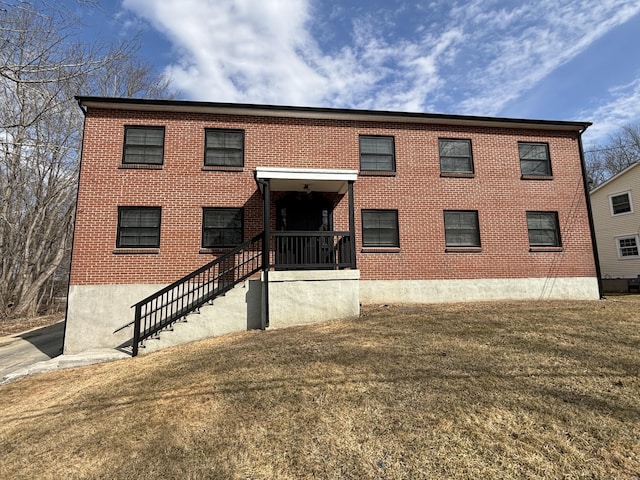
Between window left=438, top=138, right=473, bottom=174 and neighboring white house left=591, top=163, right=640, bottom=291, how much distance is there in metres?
14.4

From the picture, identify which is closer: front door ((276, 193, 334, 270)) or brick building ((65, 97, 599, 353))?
brick building ((65, 97, 599, 353))

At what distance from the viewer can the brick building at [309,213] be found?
9.62m

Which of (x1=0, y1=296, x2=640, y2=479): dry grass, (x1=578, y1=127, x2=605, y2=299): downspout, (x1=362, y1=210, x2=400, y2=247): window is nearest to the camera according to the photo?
(x1=0, y1=296, x2=640, y2=479): dry grass

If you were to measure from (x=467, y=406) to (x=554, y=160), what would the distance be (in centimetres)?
1201

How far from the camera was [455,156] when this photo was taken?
1238cm

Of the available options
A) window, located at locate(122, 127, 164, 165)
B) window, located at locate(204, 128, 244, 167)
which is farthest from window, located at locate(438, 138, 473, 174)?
window, located at locate(122, 127, 164, 165)

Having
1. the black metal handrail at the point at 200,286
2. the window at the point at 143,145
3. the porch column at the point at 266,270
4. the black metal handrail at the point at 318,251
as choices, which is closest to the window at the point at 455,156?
the black metal handrail at the point at 318,251

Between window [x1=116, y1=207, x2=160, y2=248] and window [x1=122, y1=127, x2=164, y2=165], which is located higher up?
window [x1=122, y1=127, x2=164, y2=165]

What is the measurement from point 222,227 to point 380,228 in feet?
16.6

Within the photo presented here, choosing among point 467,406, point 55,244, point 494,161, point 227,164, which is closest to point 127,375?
point 467,406

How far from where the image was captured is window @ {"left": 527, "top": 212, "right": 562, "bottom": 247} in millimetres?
12258

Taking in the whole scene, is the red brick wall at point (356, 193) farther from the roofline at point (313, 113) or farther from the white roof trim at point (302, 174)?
the white roof trim at point (302, 174)

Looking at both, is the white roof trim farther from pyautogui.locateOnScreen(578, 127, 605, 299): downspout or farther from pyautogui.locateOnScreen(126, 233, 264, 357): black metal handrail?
pyautogui.locateOnScreen(578, 127, 605, 299): downspout

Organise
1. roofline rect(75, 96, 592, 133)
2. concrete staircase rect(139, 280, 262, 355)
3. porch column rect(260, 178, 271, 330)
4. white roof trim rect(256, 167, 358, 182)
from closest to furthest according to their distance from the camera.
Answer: concrete staircase rect(139, 280, 262, 355)
porch column rect(260, 178, 271, 330)
white roof trim rect(256, 167, 358, 182)
roofline rect(75, 96, 592, 133)
